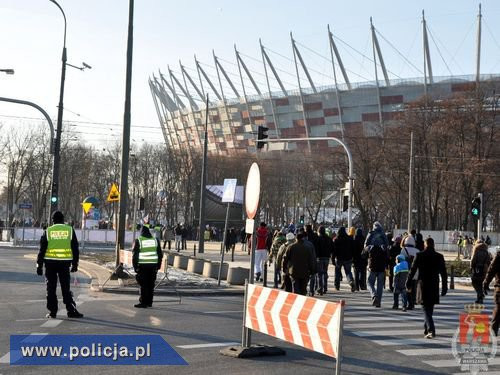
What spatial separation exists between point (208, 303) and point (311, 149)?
74.5m

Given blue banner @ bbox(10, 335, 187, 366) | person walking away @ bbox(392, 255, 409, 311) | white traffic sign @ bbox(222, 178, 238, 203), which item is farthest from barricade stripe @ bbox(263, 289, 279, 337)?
white traffic sign @ bbox(222, 178, 238, 203)

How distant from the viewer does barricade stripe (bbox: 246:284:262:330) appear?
9742 millimetres

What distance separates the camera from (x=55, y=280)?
43.0ft

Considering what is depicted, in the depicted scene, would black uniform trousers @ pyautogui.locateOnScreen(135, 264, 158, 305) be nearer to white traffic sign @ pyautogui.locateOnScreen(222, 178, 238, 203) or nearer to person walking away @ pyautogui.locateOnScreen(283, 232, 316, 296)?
person walking away @ pyautogui.locateOnScreen(283, 232, 316, 296)

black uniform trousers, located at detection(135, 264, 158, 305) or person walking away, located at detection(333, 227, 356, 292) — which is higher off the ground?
person walking away, located at detection(333, 227, 356, 292)

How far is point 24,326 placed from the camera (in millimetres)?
11906

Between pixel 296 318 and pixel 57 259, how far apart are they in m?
5.91

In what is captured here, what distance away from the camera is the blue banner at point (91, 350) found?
9141 mm

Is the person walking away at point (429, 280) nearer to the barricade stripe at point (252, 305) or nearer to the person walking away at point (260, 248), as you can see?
the barricade stripe at point (252, 305)

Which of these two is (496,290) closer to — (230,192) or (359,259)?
(359,259)

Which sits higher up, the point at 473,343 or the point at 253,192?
the point at 253,192

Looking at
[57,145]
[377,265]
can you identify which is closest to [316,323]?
[377,265]

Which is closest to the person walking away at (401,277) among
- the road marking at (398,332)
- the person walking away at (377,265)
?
the person walking away at (377,265)

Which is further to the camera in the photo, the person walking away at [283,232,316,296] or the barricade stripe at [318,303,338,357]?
the person walking away at [283,232,316,296]
